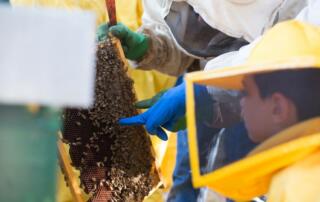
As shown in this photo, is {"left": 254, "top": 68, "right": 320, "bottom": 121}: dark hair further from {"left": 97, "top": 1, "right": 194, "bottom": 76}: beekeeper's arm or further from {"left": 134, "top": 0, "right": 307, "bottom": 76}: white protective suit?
{"left": 97, "top": 1, "right": 194, "bottom": 76}: beekeeper's arm

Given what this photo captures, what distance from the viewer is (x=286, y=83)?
69 centimetres

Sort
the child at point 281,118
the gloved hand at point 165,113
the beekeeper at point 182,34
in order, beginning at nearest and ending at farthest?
the child at point 281,118, the gloved hand at point 165,113, the beekeeper at point 182,34

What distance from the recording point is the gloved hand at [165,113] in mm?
1085

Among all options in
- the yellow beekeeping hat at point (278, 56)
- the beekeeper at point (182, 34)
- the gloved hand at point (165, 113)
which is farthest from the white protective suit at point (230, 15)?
the yellow beekeeping hat at point (278, 56)

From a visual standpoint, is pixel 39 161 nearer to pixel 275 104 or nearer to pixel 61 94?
pixel 61 94

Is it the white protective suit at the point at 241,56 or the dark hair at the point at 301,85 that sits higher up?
the dark hair at the point at 301,85

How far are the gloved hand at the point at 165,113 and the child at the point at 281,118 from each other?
35cm

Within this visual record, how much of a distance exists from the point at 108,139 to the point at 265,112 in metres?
0.69

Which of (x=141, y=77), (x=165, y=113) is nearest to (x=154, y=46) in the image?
(x=141, y=77)

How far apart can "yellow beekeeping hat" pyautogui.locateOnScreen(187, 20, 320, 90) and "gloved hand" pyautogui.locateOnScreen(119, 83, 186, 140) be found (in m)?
0.33

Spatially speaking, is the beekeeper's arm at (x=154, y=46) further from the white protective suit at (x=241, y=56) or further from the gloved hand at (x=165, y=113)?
the white protective suit at (x=241, y=56)

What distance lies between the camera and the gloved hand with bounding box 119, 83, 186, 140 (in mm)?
1085

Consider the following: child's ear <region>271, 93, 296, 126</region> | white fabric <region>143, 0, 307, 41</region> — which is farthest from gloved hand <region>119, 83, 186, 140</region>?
child's ear <region>271, 93, 296, 126</region>

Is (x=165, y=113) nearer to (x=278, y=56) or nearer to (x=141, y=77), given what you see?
(x=278, y=56)
